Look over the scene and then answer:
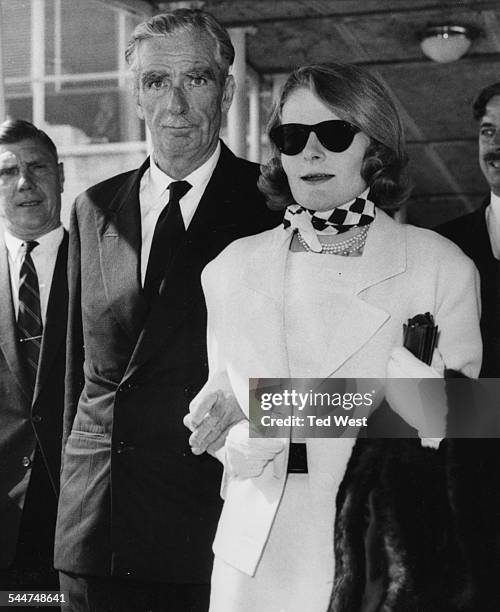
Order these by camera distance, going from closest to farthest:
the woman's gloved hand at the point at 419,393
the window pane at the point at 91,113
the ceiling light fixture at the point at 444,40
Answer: the woman's gloved hand at the point at 419,393
the window pane at the point at 91,113
the ceiling light fixture at the point at 444,40

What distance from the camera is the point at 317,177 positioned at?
2148 millimetres

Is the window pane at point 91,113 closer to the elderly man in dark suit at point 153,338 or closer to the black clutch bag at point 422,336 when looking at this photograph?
the elderly man in dark suit at point 153,338

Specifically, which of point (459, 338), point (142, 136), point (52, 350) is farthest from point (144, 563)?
point (142, 136)

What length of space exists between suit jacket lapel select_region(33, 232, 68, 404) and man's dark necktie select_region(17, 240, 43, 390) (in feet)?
0.21

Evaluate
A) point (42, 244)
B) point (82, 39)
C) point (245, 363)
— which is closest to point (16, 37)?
point (82, 39)

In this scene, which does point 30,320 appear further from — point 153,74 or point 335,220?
point 335,220

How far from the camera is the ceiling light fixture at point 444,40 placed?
4.94 meters

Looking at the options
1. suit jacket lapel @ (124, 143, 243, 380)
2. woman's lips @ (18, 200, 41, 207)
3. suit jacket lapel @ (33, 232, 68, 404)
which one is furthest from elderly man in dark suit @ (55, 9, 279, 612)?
woman's lips @ (18, 200, 41, 207)

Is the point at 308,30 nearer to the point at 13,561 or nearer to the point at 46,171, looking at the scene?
the point at 46,171

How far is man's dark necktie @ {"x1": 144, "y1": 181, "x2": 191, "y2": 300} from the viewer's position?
97.3 inches

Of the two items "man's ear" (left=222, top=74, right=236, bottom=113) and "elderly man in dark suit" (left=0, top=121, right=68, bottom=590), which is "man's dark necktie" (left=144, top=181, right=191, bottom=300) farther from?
"elderly man in dark suit" (left=0, top=121, right=68, bottom=590)

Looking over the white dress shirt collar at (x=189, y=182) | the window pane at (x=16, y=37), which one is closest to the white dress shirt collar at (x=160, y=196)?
the white dress shirt collar at (x=189, y=182)

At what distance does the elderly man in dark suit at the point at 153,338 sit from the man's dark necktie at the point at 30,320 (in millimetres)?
320

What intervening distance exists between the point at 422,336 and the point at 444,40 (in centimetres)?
335
